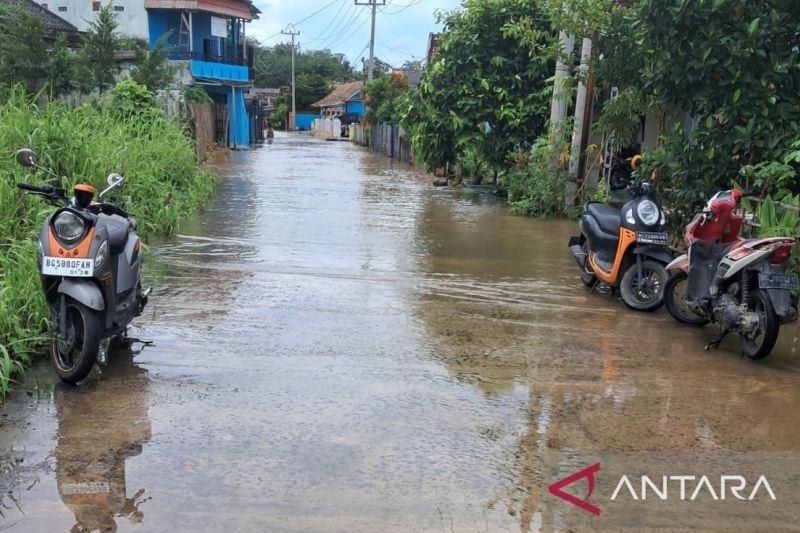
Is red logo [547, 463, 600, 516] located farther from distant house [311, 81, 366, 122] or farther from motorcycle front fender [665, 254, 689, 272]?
distant house [311, 81, 366, 122]

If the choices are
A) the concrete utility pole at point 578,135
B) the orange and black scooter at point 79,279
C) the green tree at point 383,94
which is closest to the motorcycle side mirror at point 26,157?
the orange and black scooter at point 79,279

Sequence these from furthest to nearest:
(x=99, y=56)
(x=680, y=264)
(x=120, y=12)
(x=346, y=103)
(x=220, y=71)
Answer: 1. (x=346, y=103)
2. (x=220, y=71)
3. (x=120, y=12)
4. (x=99, y=56)
5. (x=680, y=264)

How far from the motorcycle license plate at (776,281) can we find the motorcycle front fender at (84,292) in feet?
13.9

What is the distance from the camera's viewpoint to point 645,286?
21.1ft

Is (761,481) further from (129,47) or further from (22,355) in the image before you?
(129,47)

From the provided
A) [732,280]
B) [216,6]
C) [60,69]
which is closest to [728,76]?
[732,280]

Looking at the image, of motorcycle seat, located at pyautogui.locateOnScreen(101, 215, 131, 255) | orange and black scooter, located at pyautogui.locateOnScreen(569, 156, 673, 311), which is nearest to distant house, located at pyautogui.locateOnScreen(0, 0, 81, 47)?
motorcycle seat, located at pyautogui.locateOnScreen(101, 215, 131, 255)

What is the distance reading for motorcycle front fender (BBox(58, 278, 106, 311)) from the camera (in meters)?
4.27

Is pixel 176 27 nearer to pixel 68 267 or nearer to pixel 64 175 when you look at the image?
pixel 64 175

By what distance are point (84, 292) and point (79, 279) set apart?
12 cm

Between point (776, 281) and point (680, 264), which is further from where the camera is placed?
point (680, 264)

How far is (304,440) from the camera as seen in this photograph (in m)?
3.73

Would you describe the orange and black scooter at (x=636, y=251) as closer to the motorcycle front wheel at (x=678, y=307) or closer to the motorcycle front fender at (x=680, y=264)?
the motorcycle front wheel at (x=678, y=307)

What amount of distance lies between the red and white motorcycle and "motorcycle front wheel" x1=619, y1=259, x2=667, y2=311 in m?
0.15
